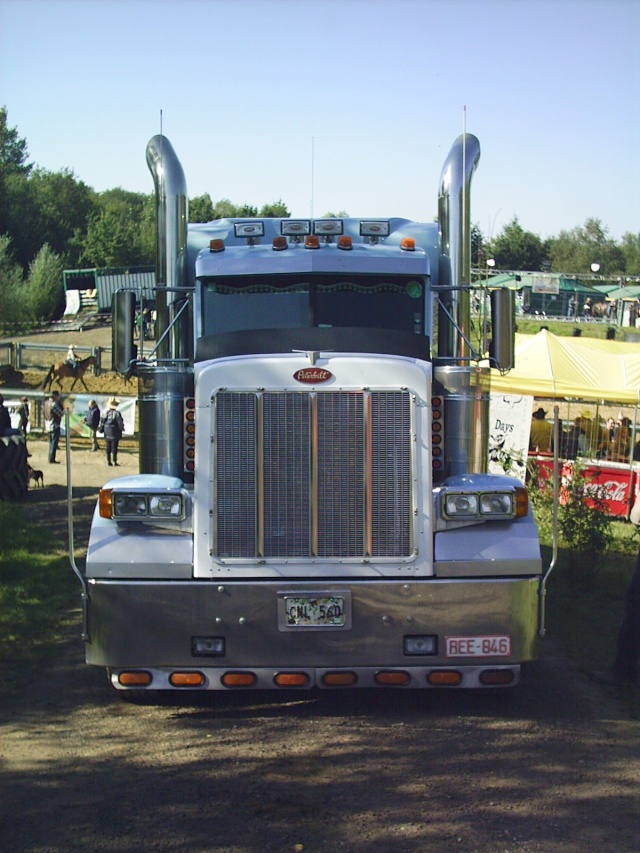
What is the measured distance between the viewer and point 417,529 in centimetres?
680

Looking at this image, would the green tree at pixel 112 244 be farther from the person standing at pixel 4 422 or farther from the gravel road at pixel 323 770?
the gravel road at pixel 323 770

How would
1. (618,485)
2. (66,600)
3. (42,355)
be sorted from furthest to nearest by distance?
(42,355) < (618,485) < (66,600)

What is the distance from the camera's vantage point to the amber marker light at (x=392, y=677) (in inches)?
267

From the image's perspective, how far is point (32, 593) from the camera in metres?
11.3

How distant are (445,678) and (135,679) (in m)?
1.94

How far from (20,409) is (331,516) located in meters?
25.2

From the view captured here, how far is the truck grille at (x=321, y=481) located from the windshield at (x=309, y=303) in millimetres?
1646

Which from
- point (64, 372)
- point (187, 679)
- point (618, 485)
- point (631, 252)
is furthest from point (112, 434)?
point (631, 252)

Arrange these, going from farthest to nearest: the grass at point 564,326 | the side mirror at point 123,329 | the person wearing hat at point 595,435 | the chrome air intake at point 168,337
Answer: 1. the grass at point 564,326
2. the person wearing hat at point 595,435
3. the side mirror at point 123,329
4. the chrome air intake at point 168,337

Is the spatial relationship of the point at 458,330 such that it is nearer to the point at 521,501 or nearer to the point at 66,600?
the point at 521,501

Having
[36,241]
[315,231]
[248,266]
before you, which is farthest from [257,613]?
[36,241]

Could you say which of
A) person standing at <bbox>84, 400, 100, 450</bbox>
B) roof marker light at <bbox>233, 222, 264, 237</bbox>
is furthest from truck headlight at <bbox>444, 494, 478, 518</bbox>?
person standing at <bbox>84, 400, 100, 450</bbox>

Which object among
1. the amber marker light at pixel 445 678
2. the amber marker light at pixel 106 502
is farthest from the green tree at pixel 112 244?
the amber marker light at pixel 445 678

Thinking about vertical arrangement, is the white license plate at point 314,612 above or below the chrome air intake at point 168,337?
below
